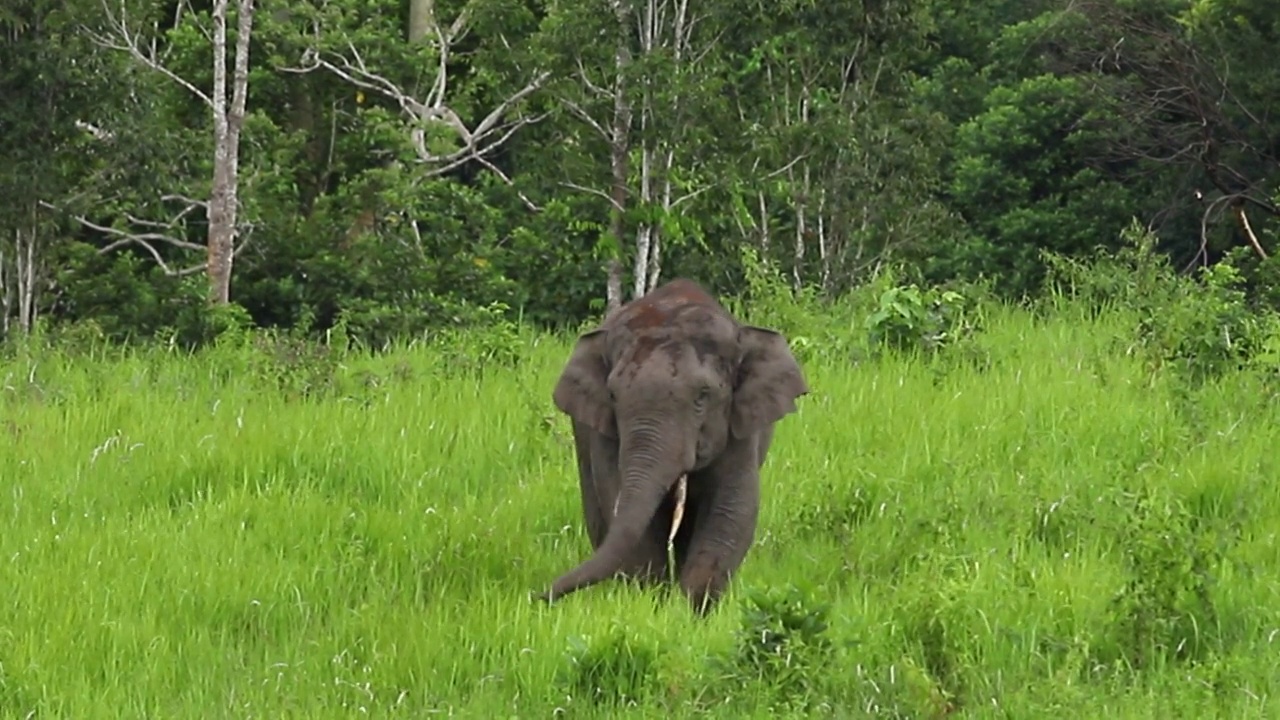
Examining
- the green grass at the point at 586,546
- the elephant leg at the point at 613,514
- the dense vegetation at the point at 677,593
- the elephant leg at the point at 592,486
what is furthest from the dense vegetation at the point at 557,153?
the elephant leg at the point at 613,514

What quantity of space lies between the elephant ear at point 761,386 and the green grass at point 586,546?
23.7 inches

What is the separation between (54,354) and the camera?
12734 mm

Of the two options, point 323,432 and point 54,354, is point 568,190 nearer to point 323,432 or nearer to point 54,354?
point 54,354

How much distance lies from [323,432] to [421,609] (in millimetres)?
2717

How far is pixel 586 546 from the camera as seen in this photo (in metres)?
8.16

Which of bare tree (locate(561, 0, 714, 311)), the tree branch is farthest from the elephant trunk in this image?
the tree branch

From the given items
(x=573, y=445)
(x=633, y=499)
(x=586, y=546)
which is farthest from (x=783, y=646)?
(x=573, y=445)

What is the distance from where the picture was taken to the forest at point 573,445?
6316mm

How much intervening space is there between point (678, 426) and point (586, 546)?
1342mm

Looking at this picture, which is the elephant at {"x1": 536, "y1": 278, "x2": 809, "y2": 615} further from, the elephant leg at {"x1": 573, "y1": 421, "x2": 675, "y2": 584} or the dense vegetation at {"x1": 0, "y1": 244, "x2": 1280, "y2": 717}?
the dense vegetation at {"x1": 0, "y1": 244, "x2": 1280, "y2": 717}

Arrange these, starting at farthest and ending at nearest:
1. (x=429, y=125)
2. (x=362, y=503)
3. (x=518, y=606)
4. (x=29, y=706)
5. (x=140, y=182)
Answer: (x=429, y=125), (x=140, y=182), (x=362, y=503), (x=518, y=606), (x=29, y=706)

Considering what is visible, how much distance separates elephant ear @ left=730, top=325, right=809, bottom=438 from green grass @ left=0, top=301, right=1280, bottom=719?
601 millimetres

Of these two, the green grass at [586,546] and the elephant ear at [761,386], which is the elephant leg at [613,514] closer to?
the green grass at [586,546]

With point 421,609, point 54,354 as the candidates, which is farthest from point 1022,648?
point 54,354
